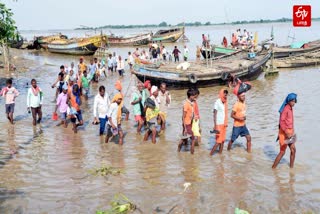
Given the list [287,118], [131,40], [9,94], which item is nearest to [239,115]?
[287,118]

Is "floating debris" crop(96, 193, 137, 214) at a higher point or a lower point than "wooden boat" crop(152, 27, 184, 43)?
lower

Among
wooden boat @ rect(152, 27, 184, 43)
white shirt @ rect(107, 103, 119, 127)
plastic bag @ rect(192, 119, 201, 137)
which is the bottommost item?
plastic bag @ rect(192, 119, 201, 137)

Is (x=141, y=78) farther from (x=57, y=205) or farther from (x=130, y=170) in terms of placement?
(x=57, y=205)

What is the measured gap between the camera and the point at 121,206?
213 inches

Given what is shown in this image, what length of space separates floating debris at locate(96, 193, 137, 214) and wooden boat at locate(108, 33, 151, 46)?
40684 millimetres

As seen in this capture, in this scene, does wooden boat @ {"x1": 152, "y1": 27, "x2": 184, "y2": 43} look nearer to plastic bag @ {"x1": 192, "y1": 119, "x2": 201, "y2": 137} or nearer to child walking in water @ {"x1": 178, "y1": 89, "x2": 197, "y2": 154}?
plastic bag @ {"x1": 192, "y1": 119, "x2": 201, "y2": 137}

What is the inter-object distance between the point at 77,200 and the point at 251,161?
3506mm

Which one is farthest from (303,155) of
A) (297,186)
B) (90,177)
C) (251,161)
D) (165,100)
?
(90,177)

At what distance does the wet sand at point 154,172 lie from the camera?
5719 mm

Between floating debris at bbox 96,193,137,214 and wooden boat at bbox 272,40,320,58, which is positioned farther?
wooden boat at bbox 272,40,320,58

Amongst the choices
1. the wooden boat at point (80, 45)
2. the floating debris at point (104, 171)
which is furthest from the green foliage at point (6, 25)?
the wooden boat at point (80, 45)

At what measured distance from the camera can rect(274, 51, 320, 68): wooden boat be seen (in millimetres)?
24078

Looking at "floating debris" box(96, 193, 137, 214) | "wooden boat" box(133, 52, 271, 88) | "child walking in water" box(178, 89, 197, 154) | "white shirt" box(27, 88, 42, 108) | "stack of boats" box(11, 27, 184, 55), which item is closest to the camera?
"floating debris" box(96, 193, 137, 214)

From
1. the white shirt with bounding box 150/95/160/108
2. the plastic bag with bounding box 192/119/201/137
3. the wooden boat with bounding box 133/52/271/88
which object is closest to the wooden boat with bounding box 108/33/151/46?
the wooden boat with bounding box 133/52/271/88
